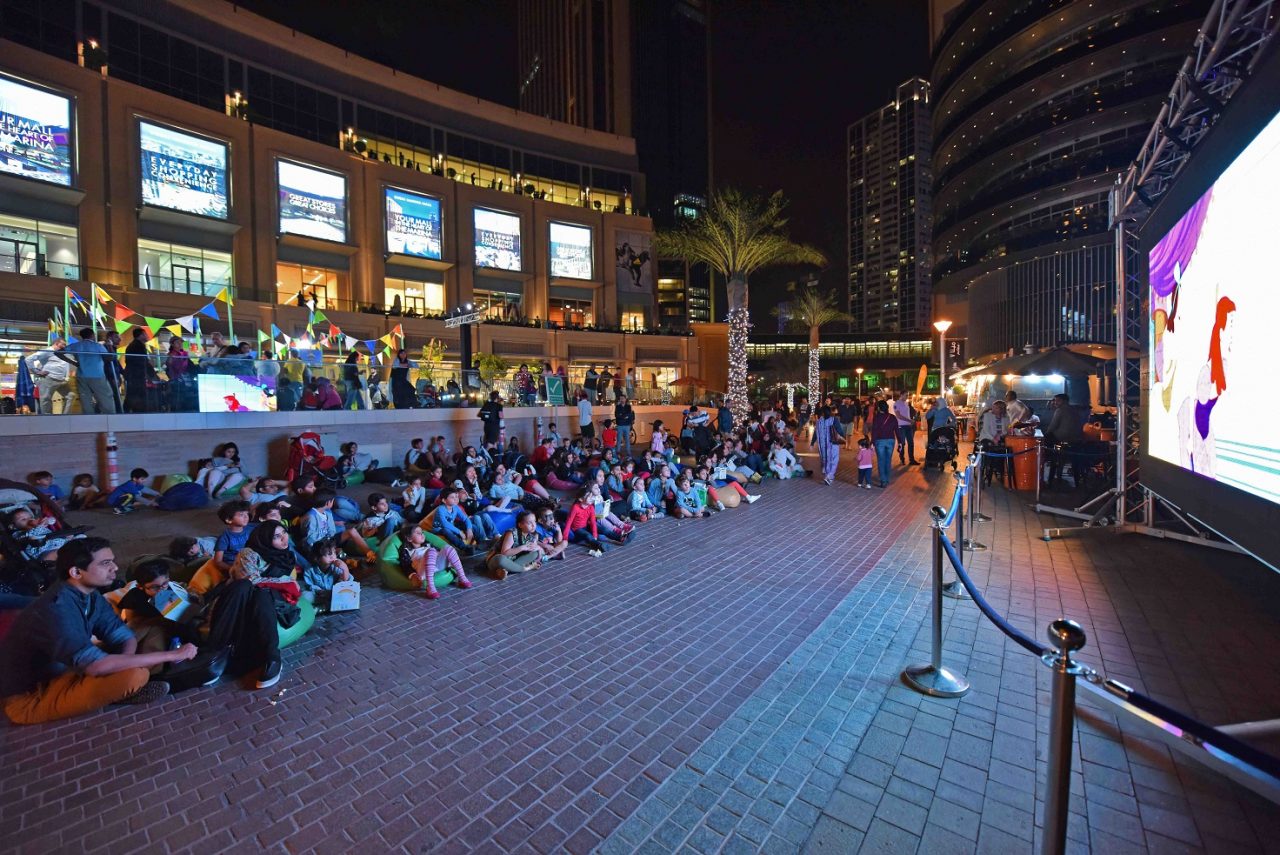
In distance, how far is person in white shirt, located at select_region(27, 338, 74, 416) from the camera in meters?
10.5

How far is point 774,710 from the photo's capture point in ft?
12.7

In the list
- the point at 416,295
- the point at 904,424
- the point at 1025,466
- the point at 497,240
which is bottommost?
the point at 1025,466

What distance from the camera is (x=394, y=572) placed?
655 cm

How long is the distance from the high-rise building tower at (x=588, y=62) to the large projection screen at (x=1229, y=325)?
214 feet

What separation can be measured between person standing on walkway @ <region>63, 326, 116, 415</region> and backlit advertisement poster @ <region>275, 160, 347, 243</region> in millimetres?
24050

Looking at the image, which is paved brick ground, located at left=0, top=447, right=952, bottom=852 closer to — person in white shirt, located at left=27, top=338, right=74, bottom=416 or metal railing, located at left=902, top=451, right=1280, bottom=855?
metal railing, located at left=902, top=451, right=1280, bottom=855

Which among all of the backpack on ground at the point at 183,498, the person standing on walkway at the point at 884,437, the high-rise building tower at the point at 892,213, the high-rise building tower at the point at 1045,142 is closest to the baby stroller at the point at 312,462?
the backpack on ground at the point at 183,498

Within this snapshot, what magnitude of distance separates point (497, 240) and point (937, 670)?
4112cm

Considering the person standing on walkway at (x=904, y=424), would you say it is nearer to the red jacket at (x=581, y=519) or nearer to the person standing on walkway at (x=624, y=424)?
the person standing on walkway at (x=624, y=424)

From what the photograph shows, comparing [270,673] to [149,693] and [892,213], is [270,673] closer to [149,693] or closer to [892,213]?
[149,693]

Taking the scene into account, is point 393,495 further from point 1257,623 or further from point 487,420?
point 1257,623

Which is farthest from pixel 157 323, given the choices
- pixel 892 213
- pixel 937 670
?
pixel 892 213

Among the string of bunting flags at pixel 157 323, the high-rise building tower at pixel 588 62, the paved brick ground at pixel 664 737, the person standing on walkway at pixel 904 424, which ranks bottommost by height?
the paved brick ground at pixel 664 737

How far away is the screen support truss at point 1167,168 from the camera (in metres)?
5.12
